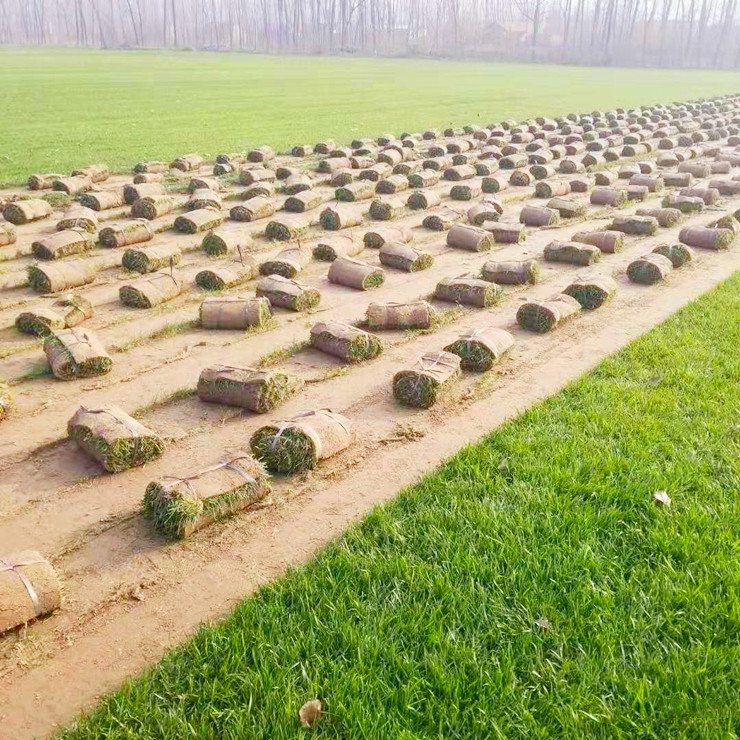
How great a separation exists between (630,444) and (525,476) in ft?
3.50

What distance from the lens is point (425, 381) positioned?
745 cm

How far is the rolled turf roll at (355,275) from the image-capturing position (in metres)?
11.3

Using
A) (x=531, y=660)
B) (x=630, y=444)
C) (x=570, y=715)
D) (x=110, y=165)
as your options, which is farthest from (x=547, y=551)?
(x=110, y=165)

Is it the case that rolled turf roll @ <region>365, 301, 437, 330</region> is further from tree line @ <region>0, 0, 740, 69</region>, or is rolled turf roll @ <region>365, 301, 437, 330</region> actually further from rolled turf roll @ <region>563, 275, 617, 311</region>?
tree line @ <region>0, 0, 740, 69</region>

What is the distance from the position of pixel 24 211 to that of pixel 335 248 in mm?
6471

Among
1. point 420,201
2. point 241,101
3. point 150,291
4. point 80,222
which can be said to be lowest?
point 241,101

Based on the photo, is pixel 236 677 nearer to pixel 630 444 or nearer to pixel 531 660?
pixel 531 660

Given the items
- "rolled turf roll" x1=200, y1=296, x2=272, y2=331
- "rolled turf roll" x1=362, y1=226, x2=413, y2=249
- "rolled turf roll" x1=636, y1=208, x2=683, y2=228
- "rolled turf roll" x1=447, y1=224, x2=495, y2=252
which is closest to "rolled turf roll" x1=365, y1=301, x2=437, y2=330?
"rolled turf roll" x1=200, y1=296, x2=272, y2=331

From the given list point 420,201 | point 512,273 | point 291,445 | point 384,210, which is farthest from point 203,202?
point 291,445

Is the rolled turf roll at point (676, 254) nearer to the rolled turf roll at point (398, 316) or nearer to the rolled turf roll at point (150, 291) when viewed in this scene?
the rolled turf roll at point (398, 316)

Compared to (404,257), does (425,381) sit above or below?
above

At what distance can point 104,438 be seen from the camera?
6316mm

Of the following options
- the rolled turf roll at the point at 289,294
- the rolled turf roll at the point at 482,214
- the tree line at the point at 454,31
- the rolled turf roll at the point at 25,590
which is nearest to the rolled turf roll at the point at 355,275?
the rolled turf roll at the point at 289,294

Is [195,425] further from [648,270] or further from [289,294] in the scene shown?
[648,270]
